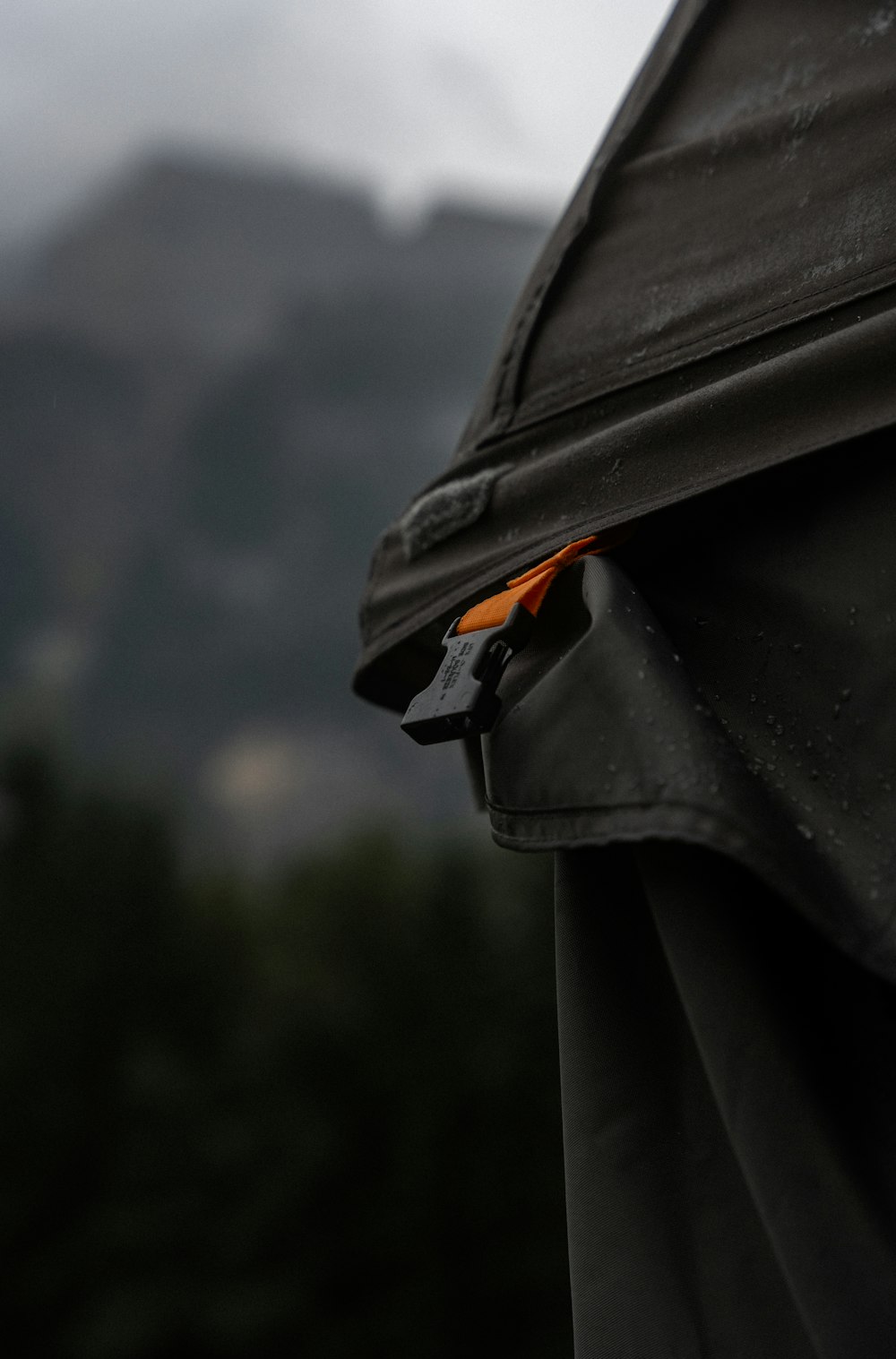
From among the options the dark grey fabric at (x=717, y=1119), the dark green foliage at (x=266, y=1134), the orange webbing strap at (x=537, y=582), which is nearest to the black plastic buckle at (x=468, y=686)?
the orange webbing strap at (x=537, y=582)

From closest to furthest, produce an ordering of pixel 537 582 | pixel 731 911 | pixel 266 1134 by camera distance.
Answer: pixel 731 911 < pixel 537 582 < pixel 266 1134

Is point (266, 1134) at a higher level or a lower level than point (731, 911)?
higher

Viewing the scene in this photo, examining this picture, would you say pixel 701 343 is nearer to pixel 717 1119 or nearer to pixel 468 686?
pixel 468 686

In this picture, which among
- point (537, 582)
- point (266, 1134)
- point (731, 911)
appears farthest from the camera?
point (266, 1134)

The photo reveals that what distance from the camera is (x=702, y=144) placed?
89 cm

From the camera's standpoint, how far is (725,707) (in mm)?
668

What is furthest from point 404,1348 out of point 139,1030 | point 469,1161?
point 139,1030

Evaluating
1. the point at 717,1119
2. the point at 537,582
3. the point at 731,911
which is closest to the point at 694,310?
the point at 537,582

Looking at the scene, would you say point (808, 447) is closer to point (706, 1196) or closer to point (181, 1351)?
point (706, 1196)

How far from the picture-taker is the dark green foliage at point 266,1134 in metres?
7.76

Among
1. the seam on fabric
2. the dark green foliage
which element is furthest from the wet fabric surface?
the dark green foliage

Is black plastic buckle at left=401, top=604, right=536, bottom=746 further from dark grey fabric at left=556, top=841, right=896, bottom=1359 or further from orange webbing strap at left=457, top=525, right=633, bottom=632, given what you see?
dark grey fabric at left=556, top=841, right=896, bottom=1359

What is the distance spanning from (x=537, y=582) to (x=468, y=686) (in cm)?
9

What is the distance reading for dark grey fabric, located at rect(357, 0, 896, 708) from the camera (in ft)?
2.30
